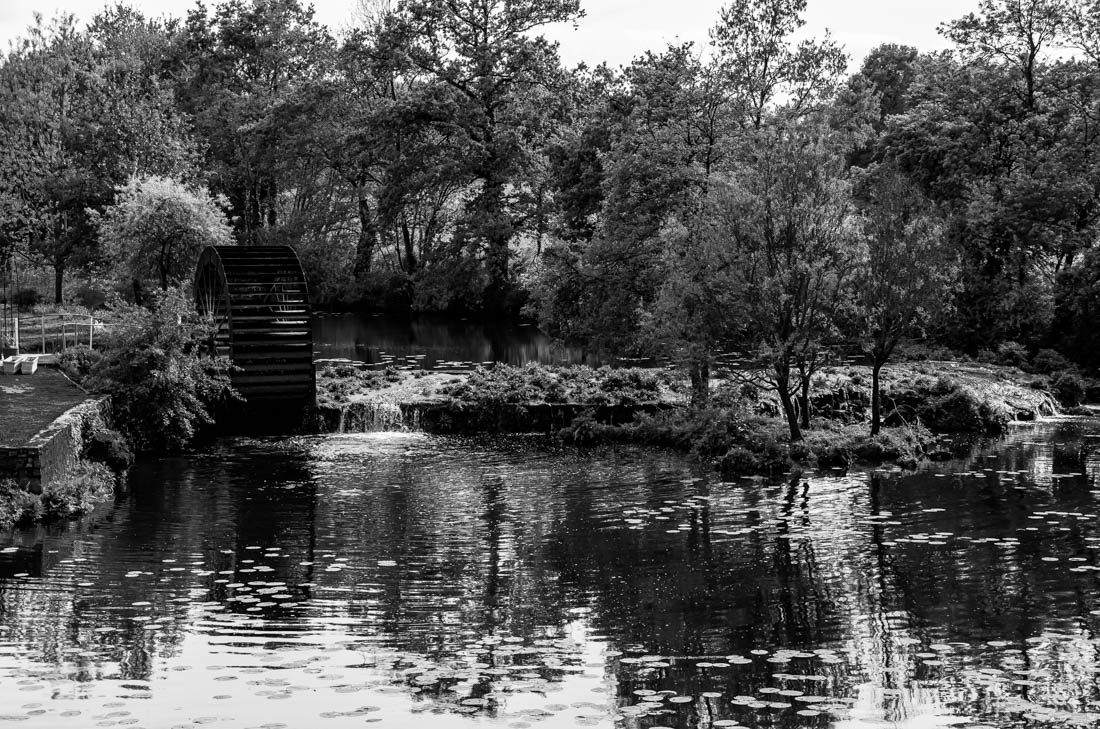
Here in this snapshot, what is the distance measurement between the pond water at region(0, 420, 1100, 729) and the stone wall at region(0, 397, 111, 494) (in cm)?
116

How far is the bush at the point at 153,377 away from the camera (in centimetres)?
2536

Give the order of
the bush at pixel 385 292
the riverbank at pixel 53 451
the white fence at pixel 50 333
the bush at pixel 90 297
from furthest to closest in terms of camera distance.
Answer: the bush at pixel 385 292 → the bush at pixel 90 297 → the white fence at pixel 50 333 → the riverbank at pixel 53 451

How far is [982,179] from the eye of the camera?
1543 inches

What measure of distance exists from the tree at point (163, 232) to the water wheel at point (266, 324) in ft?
20.8

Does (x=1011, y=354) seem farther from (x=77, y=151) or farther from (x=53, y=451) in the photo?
(x=77, y=151)

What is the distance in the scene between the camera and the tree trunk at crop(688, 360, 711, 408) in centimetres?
2733

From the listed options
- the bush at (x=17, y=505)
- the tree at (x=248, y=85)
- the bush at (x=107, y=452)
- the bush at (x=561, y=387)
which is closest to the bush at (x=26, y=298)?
the tree at (x=248, y=85)

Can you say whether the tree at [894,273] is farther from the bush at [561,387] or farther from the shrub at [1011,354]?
the shrub at [1011,354]

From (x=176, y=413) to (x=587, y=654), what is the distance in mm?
15229

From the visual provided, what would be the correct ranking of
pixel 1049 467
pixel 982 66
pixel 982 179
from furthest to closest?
pixel 982 66
pixel 982 179
pixel 1049 467

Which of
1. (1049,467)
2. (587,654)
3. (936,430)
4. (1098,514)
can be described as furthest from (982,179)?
(587,654)

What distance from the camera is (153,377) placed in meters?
25.3

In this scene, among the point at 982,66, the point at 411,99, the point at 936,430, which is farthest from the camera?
the point at 411,99

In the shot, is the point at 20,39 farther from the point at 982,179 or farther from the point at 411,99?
the point at 982,179
